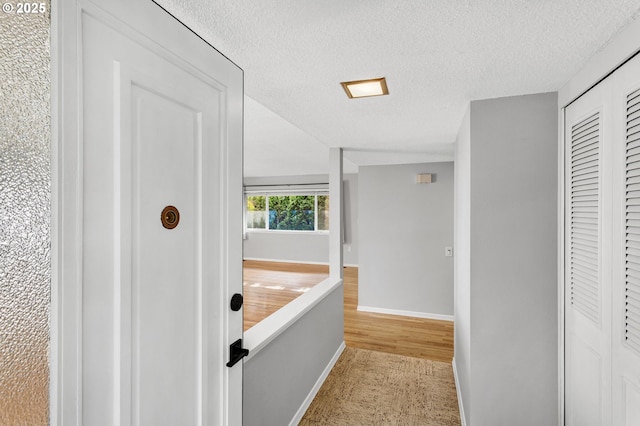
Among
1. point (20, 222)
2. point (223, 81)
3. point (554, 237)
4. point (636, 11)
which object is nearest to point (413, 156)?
point (554, 237)

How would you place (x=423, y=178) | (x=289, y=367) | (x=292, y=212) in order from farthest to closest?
(x=292, y=212)
(x=423, y=178)
(x=289, y=367)

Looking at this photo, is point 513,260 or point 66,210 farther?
point 513,260

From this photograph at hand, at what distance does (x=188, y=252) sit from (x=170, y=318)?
0.20 m

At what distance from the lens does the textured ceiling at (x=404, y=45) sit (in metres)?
1.02

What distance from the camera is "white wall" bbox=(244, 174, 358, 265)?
7.37 metres

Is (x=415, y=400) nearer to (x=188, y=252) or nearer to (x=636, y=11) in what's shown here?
(x=188, y=252)

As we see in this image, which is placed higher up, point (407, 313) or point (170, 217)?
point (170, 217)

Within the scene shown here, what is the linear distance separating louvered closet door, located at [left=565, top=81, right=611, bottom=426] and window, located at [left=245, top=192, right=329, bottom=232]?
6.15m

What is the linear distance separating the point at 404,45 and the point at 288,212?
7012 mm

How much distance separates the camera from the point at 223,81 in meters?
1.13

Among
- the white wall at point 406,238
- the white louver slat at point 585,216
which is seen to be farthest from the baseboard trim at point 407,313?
the white louver slat at point 585,216

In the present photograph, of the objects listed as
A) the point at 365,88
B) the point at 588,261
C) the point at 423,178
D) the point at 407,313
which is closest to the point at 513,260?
the point at 588,261

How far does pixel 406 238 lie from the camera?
4449mm

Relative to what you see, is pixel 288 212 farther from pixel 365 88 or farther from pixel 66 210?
pixel 66 210
